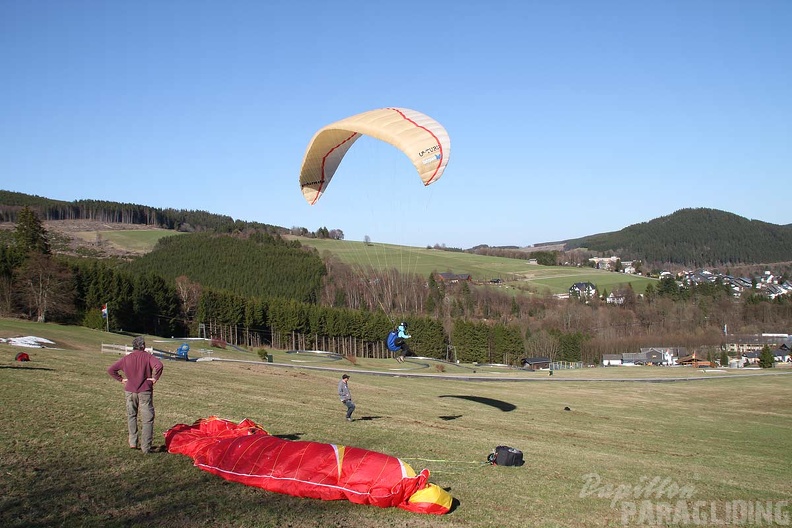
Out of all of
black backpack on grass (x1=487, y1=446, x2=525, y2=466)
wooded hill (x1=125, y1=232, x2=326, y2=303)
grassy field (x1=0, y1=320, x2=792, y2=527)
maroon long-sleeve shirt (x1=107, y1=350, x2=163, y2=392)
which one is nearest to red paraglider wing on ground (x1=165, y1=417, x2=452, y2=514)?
grassy field (x1=0, y1=320, x2=792, y2=527)

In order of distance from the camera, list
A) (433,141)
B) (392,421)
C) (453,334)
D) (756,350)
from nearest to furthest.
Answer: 1. (392,421)
2. (433,141)
3. (453,334)
4. (756,350)

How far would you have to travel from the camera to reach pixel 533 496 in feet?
33.7

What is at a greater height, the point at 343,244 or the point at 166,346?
the point at 343,244

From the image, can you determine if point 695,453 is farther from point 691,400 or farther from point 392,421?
point 691,400

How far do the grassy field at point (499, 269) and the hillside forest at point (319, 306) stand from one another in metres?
9.26

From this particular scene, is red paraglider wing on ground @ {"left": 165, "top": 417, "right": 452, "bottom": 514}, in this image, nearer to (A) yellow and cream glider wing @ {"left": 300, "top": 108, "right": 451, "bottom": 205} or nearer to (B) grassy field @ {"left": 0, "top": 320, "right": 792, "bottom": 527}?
(B) grassy field @ {"left": 0, "top": 320, "right": 792, "bottom": 527}

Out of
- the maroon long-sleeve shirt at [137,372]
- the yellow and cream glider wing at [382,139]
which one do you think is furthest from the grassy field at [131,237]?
the maroon long-sleeve shirt at [137,372]

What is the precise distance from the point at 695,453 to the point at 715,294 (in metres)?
149

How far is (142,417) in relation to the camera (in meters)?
10.5

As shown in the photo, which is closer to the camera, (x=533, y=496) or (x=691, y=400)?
(x=533, y=496)

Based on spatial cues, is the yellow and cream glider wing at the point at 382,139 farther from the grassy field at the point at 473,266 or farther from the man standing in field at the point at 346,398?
the grassy field at the point at 473,266

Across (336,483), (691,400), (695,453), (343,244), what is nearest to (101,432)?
(336,483)

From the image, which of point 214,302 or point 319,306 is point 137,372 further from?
point 319,306

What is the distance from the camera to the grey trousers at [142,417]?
10461 mm
